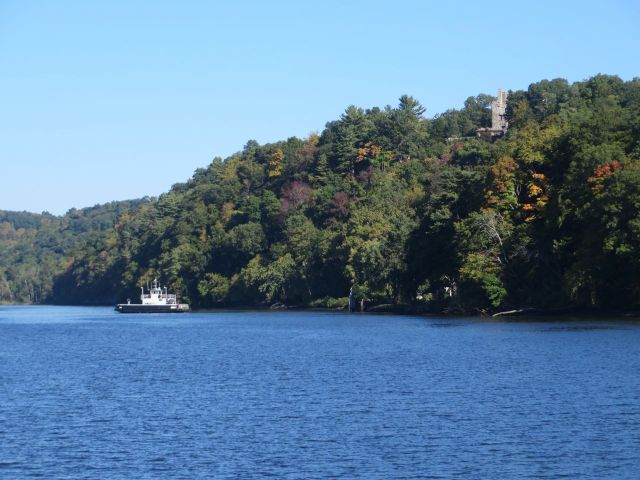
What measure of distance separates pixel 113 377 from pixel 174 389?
674 centimetres

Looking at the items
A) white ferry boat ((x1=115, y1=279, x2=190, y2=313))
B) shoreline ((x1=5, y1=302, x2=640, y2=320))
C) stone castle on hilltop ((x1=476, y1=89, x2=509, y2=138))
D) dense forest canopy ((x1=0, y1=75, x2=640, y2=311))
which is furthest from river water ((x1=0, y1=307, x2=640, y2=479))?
stone castle on hilltop ((x1=476, y1=89, x2=509, y2=138))

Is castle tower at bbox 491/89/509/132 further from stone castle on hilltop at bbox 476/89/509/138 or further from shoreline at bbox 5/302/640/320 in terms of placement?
shoreline at bbox 5/302/640/320

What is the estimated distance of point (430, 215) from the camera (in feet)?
352

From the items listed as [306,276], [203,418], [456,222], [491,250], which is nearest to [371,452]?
[203,418]

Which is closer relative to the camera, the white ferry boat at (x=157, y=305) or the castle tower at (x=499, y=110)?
the white ferry boat at (x=157, y=305)

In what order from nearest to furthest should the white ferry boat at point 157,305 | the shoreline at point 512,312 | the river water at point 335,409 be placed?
1. the river water at point 335,409
2. the shoreline at point 512,312
3. the white ferry boat at point 157,305

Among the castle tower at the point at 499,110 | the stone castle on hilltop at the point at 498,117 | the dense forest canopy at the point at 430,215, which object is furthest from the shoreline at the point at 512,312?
the castle tower at the point at 499,110

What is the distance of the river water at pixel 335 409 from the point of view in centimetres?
2973

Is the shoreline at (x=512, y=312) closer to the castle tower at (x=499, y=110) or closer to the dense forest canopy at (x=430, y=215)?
the dense forest canopy at (x=430, y=215)

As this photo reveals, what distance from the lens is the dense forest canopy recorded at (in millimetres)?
87062

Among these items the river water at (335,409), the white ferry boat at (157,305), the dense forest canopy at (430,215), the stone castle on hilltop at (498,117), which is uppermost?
the stone castle on hilltop at (498,117)

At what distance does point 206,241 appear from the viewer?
178 m

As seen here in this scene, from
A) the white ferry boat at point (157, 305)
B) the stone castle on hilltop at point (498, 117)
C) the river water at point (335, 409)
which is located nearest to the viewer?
the river water at point (335, 409)

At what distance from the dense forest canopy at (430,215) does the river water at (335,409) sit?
2102 cm
